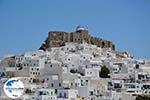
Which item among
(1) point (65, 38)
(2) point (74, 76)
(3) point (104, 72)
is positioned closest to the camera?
(2) point (74, 76)

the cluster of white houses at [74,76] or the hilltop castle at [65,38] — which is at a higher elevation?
the hilltop castle at [65,38]

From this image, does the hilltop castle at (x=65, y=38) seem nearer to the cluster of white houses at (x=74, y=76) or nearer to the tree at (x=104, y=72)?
the cluster of white houses at (x=74, y=76)

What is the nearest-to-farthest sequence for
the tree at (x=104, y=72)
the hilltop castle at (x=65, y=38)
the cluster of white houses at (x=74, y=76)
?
the cluster of white houses at (x=74, y=76), the tree at (x=104, y=72), the hilltop castle at (x=65, y=38)

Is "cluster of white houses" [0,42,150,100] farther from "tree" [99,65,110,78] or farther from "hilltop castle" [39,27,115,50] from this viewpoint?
"hilltop castle" [39,27,115,50]

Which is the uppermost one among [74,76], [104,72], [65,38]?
[65,38]

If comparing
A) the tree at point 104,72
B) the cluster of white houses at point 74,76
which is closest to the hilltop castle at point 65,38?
the cluster of white houses at point 74,76

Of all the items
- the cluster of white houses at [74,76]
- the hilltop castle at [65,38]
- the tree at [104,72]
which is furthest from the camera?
the hilltop castle at [65,38]

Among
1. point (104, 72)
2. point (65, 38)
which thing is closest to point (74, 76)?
point (104, 72)

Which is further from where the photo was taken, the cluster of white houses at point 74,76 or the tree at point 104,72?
the tree at point 104,72

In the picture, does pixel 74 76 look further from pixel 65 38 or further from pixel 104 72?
pixel 65 38
